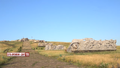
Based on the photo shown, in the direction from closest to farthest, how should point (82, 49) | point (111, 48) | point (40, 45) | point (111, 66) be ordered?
point (111, 66)
point (82, 49)
point (111, 48)
point (40, 45)

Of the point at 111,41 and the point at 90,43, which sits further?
the point at 111,41

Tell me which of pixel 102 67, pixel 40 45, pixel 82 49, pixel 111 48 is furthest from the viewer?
pixel 40 45

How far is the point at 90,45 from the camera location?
23031 millimetres

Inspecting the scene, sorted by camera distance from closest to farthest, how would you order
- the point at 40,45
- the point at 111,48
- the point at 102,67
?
1. the point at 102,67
2. the point at 111,48
3. the point at 40,45

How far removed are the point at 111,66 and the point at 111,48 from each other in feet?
55.1

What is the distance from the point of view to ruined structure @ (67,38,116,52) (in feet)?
74.5

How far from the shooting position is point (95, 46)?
23.2 meters

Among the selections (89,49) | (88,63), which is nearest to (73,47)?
(89,49)

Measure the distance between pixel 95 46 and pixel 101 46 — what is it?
4.41ft

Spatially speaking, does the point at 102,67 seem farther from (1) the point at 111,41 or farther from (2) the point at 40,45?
(2) the point at 40,45

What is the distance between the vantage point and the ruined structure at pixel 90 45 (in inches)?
894

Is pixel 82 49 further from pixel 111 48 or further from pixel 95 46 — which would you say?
pixel 111 48

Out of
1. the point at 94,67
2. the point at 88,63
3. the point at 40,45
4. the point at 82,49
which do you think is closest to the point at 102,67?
the point at 94,67

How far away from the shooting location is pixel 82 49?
73.7ft
